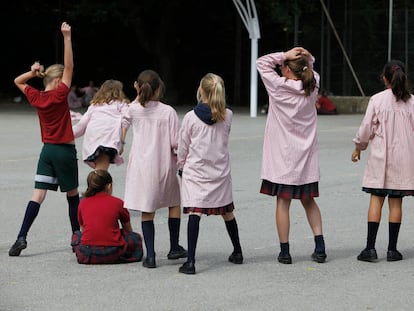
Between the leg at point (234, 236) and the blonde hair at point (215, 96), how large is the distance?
785mm

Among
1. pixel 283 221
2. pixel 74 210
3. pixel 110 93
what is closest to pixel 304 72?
pixel 283 221

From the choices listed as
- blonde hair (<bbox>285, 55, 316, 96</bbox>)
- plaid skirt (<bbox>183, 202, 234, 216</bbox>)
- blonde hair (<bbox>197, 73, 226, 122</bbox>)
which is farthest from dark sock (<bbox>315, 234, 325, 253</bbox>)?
blonde hair (<bbox>197, 73, 226, 122</bbox>)

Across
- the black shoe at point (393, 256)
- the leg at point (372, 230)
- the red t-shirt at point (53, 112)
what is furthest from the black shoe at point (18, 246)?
the black shoe at point (393, 256)

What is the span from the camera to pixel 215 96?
321 inches

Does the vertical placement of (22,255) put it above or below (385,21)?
below

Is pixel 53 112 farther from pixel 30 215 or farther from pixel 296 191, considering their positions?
pixel 296 191

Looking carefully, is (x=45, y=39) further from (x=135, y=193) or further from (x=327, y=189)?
(x=135, y=193)

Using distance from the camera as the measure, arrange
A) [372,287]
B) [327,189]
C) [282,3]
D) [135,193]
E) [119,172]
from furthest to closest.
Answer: [282,3] < [119,172] < [327,189] < [135,193] < [372,287]

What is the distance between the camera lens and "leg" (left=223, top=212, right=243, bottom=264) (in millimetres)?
8430

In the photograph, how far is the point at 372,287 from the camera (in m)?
7.56

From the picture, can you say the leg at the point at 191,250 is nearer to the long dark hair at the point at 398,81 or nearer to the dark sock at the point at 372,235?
the dark sock at the point at 372,235

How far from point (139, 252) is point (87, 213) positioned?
509 millimetres

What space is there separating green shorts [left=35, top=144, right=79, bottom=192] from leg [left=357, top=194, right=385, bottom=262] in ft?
7.87

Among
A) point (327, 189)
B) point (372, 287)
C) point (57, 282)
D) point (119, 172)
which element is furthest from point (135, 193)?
point (119, 172)
